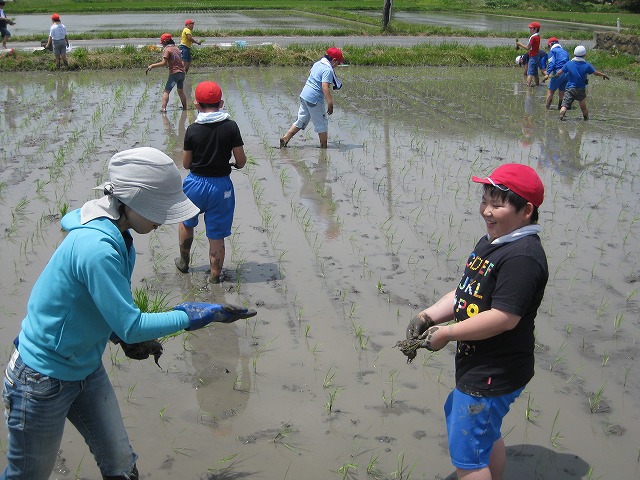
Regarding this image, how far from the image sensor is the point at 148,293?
17.5 ft

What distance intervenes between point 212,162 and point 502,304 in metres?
3.17

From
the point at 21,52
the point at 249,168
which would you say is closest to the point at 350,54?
the point at 21,52

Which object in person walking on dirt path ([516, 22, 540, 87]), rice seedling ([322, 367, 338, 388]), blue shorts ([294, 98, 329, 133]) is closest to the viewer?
rice seedling ([322, 367, 338, 388])

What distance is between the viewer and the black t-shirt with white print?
262cm

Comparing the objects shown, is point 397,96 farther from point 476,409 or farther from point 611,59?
point 476,409

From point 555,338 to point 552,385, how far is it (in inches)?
23.5

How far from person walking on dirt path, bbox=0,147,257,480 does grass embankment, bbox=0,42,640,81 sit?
51.8 feet

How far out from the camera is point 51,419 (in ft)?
8.29

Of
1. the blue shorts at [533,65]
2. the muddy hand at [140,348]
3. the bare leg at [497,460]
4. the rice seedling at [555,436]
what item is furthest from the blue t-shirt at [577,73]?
the muddy hand at [140,348]

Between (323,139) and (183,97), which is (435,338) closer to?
(323,139)

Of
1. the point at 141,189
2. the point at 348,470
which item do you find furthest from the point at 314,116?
the point at 141,189

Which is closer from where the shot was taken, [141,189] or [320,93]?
[141,189]

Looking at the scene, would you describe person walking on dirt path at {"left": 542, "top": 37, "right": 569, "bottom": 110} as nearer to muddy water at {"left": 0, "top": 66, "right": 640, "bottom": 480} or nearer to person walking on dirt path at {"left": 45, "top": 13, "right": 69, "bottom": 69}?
muddy water at {"left": 0, "top": 66, "right": 640, "bottom": 480}

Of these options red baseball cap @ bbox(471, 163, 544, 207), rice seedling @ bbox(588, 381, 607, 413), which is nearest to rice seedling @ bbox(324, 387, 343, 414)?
rice seedling @ bbox(588, 381, 607, 413)
